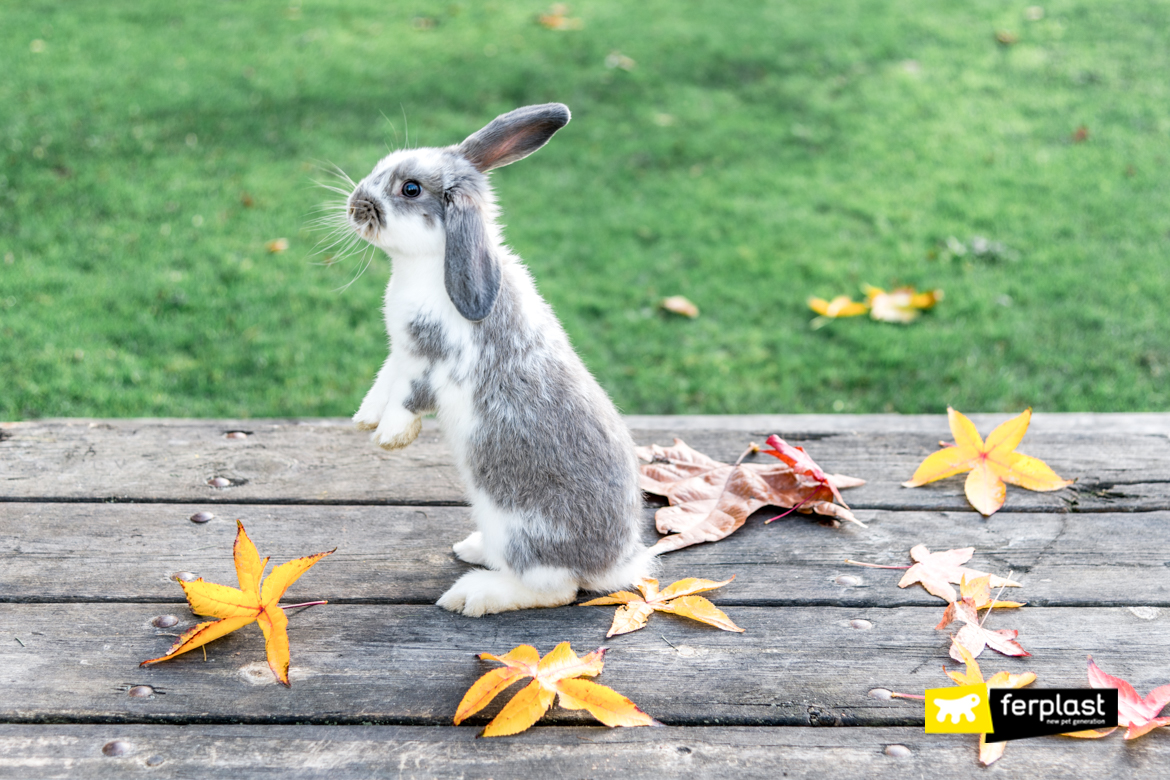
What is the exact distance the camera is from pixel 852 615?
2.26 meters

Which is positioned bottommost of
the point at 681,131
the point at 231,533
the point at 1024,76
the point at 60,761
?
the point at 60,761

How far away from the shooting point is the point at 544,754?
6.07ft

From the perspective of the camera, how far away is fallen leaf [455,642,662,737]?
1.89m

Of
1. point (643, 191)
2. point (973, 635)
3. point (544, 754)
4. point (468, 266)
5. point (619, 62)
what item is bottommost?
point (544, 754)

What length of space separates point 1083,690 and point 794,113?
18.1 ft

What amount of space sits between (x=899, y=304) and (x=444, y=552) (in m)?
3.34

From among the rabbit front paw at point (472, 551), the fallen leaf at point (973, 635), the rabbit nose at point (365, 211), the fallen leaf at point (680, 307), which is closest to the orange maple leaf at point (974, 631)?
the fallen leaf at point (973, 635)

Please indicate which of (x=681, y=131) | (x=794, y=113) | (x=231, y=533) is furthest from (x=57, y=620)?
(x=794, y=113)

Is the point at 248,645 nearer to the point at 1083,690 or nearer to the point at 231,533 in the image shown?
the point at 231,533

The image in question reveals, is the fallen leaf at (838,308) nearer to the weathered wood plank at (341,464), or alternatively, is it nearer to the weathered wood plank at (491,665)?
the weathered wood plank at (341,464)

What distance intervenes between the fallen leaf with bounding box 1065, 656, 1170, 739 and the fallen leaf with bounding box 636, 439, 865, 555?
737 mm

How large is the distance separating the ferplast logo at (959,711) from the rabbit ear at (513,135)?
150cm

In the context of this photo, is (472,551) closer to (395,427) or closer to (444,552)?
(444,552)

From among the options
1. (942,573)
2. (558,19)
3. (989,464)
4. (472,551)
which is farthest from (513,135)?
(558,19)
